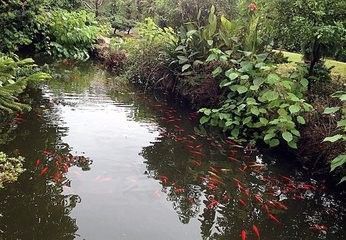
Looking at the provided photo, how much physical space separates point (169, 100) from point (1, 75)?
572cm

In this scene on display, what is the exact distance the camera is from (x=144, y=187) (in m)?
5.85

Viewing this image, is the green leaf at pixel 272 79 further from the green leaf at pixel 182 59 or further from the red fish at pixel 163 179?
the green leaf at pixel 182 59

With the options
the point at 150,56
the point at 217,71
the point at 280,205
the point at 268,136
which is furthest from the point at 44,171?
the point at 150,56

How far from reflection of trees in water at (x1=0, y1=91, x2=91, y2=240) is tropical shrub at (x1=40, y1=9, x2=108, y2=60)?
8.24 metres

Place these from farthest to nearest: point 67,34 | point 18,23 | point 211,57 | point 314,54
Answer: point 67,34
point 18,23
point 211,57
point 314,54

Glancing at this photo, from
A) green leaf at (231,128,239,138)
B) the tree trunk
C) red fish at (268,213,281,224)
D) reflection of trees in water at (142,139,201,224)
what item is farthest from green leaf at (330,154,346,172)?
the tree trunk

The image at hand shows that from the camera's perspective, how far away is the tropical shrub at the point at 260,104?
7039 millimetres

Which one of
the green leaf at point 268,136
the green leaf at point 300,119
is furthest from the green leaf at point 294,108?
the green leaf at point 268,136

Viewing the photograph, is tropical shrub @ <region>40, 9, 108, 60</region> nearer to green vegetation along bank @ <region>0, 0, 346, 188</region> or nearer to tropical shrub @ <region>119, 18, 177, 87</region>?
green vegetation along bank @ <region>0, 0, 346, 188</region>

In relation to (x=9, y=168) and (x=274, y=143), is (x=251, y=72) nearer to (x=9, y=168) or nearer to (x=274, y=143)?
(x=274, y=143)

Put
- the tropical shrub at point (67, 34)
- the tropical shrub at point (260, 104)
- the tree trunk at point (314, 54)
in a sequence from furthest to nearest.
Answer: the tropical shrub at point (67, 34) → the tree trunk at point (314, 54) → the tropical shrub at point (260, 104)

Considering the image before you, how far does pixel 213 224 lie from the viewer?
16.8 ft

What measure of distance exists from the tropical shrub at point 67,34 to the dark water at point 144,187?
23.6 ft

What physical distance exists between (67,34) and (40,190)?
35.7 ft
